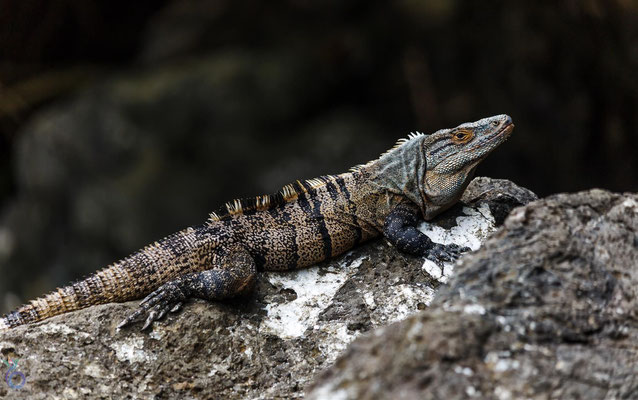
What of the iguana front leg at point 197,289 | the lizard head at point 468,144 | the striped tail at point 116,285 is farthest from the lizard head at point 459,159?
the striped tail at point 116,285

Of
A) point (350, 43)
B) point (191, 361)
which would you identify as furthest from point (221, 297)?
point (350, 43)

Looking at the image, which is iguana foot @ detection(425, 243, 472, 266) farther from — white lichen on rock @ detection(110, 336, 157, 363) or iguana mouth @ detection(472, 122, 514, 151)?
white lichen on rock @ detection(110, 336, 157, 363)

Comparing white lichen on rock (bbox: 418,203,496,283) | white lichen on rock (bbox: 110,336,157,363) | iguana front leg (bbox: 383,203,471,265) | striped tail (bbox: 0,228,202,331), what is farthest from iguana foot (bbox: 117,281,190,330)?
white lichen on rock (bbox: 418,203,496,283)

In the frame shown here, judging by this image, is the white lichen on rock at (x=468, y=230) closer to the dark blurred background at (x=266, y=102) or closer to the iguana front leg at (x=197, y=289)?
the iguana front leg at (x=197, y=289)

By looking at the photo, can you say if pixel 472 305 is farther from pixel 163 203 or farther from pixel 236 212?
pixel 163 203

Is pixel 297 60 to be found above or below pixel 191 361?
above

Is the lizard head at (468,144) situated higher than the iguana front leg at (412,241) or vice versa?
the lizard head at (468,144)
